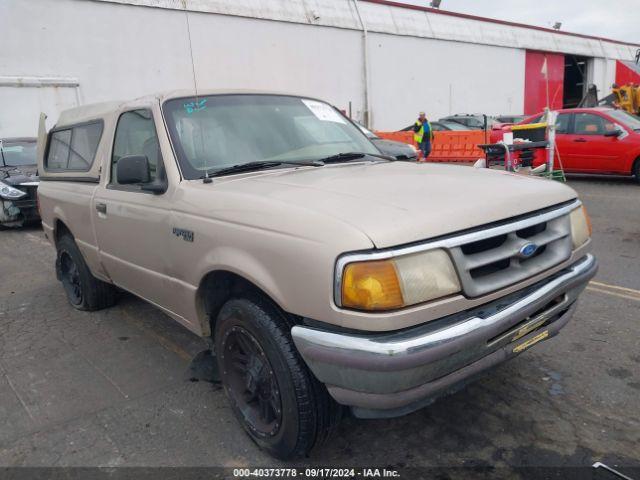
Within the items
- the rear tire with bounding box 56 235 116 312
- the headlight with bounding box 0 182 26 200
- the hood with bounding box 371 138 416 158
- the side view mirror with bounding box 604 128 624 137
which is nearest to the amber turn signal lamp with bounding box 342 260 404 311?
the rear tire with bounding box 56 235 116 312

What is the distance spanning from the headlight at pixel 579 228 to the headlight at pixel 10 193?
9.16 m

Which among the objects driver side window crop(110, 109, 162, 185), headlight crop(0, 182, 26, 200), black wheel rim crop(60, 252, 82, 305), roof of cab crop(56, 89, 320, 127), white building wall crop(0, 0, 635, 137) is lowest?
black wheel rim crop(60, 252, 82, 305)

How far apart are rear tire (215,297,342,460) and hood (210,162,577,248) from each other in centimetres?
57

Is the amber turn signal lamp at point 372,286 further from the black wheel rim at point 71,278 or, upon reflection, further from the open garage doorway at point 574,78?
the open garage doorway at point 574,78

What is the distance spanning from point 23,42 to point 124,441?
617 inches

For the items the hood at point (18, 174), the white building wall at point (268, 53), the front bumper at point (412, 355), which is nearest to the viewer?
the front bumper at point (412, 355)

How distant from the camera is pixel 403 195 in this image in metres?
2.41

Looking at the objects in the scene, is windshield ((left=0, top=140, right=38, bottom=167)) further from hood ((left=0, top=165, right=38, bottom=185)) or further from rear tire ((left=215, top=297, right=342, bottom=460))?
rear tire ((left=215, top=297, right=342, bottom=460))

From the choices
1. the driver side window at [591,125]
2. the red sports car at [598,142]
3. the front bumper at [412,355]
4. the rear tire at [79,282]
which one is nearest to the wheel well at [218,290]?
the front bumper at [412,355]

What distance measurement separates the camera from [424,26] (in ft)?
84.4

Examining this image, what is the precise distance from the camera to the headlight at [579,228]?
2.74 m

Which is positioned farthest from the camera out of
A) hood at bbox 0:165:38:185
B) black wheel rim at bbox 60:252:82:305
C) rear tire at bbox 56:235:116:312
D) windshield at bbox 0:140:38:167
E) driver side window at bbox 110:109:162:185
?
windshield at bbox 0:140:38:167

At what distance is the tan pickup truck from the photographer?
2016 mm

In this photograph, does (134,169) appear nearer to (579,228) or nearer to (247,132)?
(247,132)
